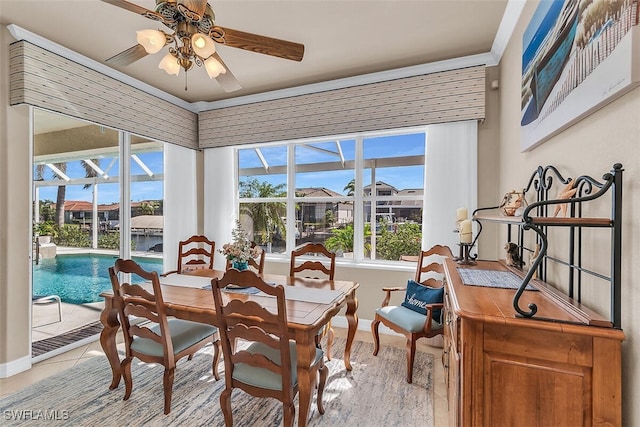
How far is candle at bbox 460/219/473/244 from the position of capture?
2010 millimetres

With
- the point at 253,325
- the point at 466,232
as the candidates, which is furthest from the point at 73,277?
the point at 466,232

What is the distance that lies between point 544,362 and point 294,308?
1.29 metres

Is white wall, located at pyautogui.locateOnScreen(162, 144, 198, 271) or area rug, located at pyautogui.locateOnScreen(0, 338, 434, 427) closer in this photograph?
area rug, located at pyautogui.locateOnScreen(0, 338, 434, 427)

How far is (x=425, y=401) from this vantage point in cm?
205

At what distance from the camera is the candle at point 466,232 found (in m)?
2.01

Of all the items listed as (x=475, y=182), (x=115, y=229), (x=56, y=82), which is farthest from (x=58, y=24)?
(x=475, y=182)

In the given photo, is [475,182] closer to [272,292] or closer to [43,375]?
[272,292]

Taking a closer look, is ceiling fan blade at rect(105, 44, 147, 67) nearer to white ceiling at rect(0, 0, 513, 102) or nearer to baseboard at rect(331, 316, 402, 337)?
white ceiling at rect(0, 0, 513, 102)

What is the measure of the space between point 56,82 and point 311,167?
8.49 ft

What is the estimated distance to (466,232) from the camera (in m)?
2.03

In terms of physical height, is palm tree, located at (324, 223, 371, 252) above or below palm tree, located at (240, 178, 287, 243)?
below

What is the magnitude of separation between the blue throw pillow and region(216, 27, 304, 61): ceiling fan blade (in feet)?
6.88

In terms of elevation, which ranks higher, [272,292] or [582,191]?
[582,191]

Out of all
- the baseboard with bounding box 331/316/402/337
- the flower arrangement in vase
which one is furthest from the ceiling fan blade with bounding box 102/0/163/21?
the baseboard with bounding box 331/316/402/337
